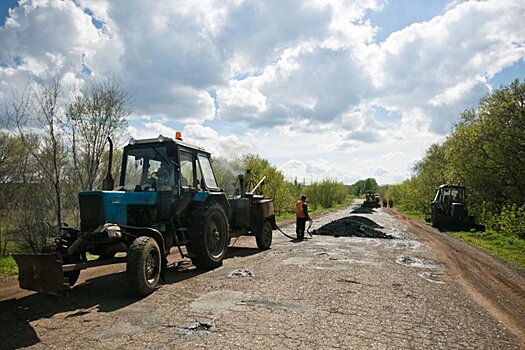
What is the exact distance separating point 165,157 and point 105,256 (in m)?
2.21

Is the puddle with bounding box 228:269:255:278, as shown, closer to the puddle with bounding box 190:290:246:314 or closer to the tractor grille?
the puddle with bounding box 190:290:246:314

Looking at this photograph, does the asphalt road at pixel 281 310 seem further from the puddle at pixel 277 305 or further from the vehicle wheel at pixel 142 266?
the vehicle wheel at pixel 142 266

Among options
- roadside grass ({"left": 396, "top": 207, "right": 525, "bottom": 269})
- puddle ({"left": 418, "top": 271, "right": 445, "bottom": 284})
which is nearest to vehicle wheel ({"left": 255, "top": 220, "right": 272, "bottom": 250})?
puddle ({"left": 418, "top": 271, "right": 445, "bottom": 284})

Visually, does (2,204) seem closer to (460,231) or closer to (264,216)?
(264,216)

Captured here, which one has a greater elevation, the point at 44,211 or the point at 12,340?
the point at 44,211

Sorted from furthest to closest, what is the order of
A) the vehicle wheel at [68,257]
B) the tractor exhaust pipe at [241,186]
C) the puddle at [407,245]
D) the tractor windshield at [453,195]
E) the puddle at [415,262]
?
the tractor windshield at [453,195] < the puddle at [407,245] < the tractor exhaust pipe at [241,186] < the puddle at [415,262] < the vehicle wheel at [68,257]

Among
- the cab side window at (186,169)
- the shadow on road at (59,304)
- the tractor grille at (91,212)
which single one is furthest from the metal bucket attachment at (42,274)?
the cab side window at (186,169)

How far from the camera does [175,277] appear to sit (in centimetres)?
767

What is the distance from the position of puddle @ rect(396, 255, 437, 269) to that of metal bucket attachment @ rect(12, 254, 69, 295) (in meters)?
7.52

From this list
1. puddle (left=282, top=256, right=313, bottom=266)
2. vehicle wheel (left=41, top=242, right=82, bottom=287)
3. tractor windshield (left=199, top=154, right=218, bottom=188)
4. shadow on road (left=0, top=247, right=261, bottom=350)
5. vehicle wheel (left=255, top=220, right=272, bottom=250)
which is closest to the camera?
shadow on road (left=0, top=247, right=261, bottom=350)

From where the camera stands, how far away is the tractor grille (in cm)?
653

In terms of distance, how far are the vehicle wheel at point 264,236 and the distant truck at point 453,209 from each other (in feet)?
42.3

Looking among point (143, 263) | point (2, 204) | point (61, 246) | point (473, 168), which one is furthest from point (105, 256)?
point (473, 168)

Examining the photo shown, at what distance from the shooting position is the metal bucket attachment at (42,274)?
5.37m
